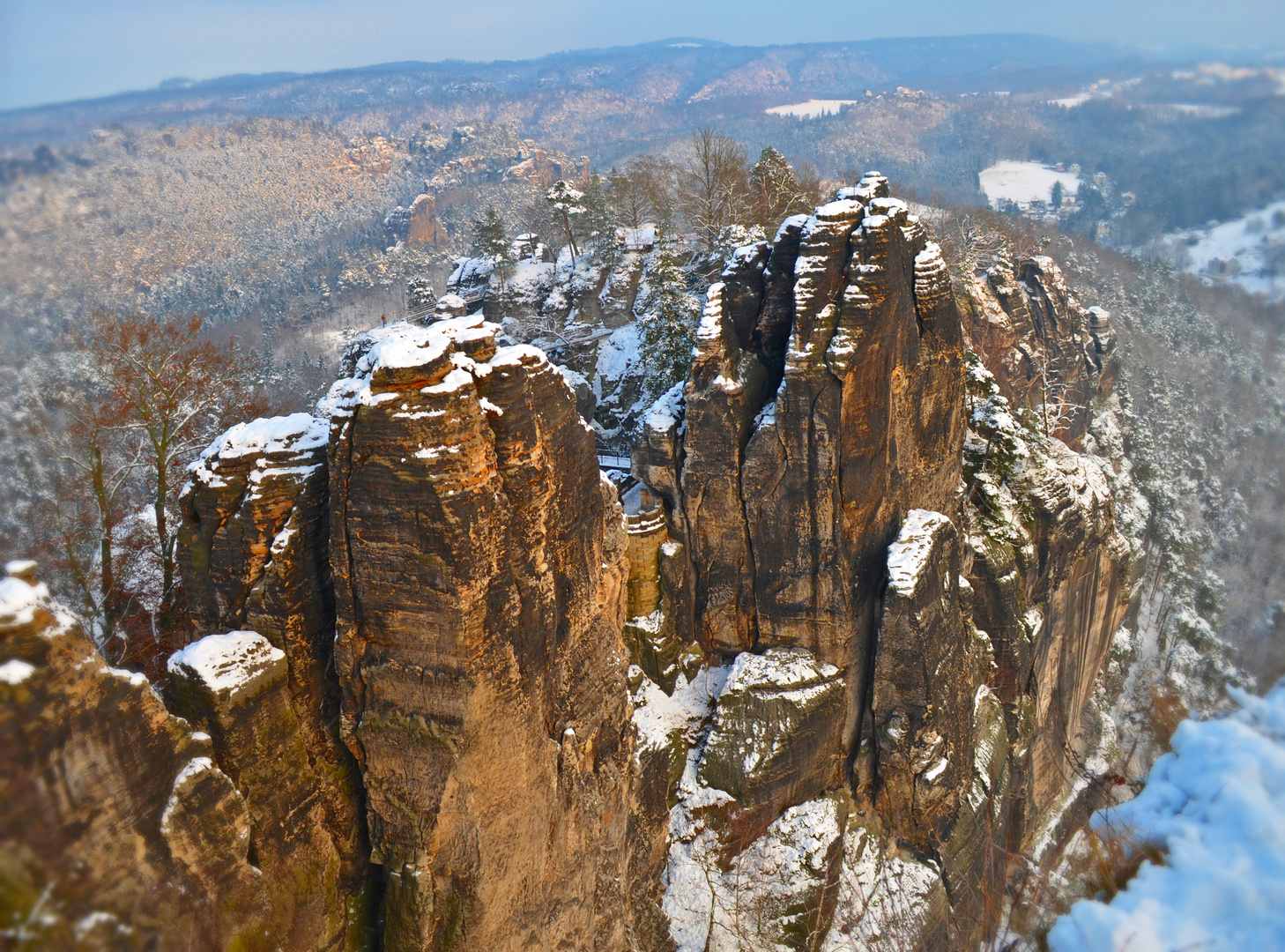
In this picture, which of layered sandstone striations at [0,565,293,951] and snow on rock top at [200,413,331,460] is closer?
layered sandstone striations at [0,565,293,951]

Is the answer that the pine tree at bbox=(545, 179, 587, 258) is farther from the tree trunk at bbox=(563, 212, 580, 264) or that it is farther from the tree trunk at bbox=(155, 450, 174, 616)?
the tree trunk at bbox=(155, 450, 174, 616)

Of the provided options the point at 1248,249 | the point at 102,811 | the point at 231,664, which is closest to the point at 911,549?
the point at 1248,249

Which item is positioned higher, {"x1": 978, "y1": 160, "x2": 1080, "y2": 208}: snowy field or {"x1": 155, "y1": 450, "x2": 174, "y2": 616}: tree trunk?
{"x1": 978, "y1": 160, "x2": 1080, "y2": 208}: snowy field

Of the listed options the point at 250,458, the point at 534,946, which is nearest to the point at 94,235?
the point at 250,458

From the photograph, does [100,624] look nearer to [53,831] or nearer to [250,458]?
[250,458]

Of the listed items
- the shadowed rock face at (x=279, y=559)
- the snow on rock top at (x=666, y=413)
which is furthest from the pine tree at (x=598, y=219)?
the shadowed rock face at (x=279, y=559)

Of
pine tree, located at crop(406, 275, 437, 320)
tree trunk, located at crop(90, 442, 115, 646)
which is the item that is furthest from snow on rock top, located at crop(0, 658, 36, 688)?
pine tree, located at crop(406, 275, 437, 320)

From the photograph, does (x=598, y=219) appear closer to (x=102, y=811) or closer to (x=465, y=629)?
(x=465, y=629)

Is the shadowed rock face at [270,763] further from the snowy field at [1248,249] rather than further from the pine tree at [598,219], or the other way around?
the pine tree at [598,219]
